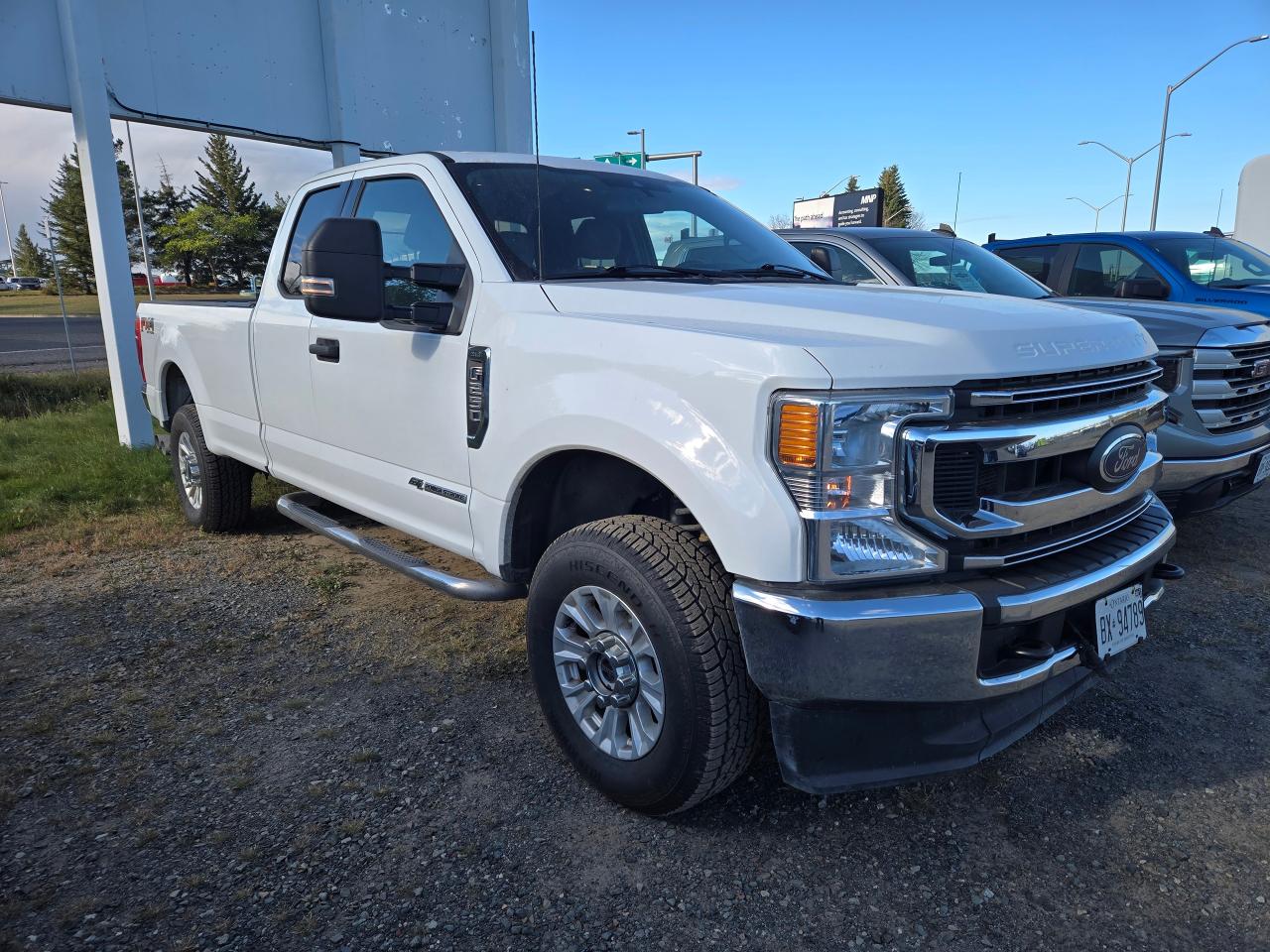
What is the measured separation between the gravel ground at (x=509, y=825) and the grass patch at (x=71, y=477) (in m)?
2.42

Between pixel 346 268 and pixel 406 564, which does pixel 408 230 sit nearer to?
pixel 346 268

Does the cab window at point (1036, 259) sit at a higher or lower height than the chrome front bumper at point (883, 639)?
higher

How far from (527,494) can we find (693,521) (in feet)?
1.91

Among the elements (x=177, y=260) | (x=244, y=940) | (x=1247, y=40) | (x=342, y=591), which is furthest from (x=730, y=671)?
(x=177, y=260)

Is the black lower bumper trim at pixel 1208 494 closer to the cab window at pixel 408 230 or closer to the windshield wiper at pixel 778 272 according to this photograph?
the windshield wiper at pixel 778 272

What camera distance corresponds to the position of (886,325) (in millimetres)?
2211

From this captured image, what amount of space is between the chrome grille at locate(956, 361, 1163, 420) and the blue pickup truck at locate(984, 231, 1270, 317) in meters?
4.77

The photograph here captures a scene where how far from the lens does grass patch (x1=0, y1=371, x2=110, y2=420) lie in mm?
10141

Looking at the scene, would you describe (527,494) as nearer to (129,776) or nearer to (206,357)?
(129,776)

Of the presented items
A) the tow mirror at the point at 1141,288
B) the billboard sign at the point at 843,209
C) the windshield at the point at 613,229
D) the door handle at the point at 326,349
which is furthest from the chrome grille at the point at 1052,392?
the billboard sign at the point at 843,209

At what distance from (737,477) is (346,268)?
157 cm

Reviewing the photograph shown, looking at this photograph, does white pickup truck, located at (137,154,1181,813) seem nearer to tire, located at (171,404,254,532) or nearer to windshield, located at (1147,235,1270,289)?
tire, located at (171,404,254,532)

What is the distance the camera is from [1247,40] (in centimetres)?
1834

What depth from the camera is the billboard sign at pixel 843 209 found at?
104 feet
